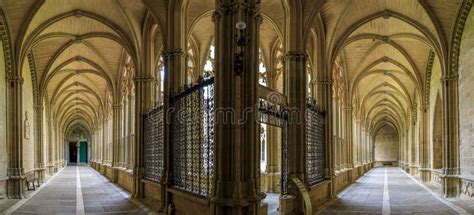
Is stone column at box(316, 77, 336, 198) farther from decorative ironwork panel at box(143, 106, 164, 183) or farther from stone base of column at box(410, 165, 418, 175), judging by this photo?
stone base of column at box(410, 165, 418, 175)

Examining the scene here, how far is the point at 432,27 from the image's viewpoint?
63.2 feet

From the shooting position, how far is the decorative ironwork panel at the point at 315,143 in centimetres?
1564

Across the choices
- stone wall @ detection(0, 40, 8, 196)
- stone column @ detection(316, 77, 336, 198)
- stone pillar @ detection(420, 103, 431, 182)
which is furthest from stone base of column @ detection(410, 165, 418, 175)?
stone wall @ detection(0, 40, 8, 196)

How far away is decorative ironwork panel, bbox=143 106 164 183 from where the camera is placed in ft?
50.1

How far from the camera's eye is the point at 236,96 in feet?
31.8

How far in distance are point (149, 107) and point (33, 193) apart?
20.0 ft

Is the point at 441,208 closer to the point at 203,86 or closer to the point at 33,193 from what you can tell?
the point at 203,86

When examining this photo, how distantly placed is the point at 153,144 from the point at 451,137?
1075 centimetres

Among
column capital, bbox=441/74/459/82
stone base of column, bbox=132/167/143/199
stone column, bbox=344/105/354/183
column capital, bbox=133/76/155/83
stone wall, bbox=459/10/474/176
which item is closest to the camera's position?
stone wall, bbox=459/10/474/176

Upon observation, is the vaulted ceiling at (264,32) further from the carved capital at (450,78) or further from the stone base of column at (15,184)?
the stone base of column at (15,184)

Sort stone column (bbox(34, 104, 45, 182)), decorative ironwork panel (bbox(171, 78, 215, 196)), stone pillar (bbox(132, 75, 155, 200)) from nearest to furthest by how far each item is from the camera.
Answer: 1. decorative ironwork panel (bbox(171, 78, 215, 196))
2. stone pillar (bbox(132, 75, 155, 200))
3. stone column (bbox(34, 104, 45, 182))

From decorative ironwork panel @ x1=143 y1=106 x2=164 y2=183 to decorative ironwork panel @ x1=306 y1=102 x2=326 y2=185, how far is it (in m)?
4.39

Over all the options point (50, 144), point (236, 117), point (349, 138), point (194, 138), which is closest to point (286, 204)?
point (194, 138)

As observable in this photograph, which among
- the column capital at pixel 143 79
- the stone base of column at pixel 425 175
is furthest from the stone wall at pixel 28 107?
the stone base of column at pixel 425 175
